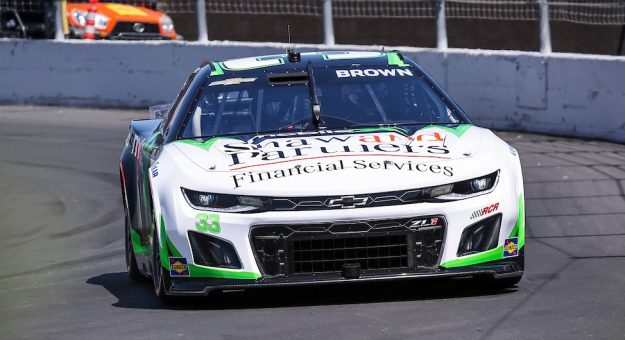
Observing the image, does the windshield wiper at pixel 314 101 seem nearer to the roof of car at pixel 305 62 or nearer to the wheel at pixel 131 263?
the roof of car at pixel 305 62

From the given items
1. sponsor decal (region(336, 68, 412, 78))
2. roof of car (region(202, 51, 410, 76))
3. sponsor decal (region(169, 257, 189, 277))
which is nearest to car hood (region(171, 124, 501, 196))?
sponsor decal (region(169, 257, 189, 277))

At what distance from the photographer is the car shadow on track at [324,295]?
736 centimetres

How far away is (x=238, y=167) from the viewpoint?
286 inches

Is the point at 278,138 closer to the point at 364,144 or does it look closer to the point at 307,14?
the point at 364,144

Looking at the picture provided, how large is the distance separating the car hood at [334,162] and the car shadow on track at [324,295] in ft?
1.68

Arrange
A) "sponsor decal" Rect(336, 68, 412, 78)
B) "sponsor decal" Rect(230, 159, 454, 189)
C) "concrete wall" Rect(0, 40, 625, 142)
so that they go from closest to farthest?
"sponsor decal" Rect(230, 159, 454, 189)
"sponsor decal" Rect(336, 68, 412, 78)
"concrete wall" Rect(0, 40, 625, 142)

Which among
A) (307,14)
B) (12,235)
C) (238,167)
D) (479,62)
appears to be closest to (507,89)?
(479,62)

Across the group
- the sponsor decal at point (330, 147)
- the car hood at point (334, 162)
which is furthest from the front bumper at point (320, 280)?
the sponsor decal at point (330, 147)

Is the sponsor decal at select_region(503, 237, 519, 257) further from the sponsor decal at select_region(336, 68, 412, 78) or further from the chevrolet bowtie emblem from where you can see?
the sponsor decal at select_region(336, 68, 412, 78)

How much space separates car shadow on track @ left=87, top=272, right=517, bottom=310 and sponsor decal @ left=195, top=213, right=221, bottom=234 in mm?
373

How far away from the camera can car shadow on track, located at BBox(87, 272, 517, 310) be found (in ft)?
24.1

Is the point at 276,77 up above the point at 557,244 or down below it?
above

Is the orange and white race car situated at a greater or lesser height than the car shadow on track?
lesser

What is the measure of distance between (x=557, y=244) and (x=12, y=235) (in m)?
4.06
